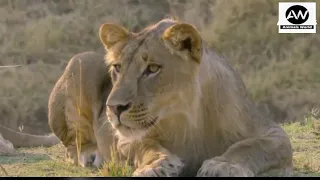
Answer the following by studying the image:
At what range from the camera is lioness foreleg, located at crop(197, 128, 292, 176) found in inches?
147

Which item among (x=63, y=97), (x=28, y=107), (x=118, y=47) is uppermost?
(x=118, y=47)

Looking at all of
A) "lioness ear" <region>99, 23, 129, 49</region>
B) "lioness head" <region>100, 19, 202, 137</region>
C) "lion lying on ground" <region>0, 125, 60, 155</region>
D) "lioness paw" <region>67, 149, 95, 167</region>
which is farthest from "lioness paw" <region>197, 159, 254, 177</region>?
"lion lying on ground" <region>0, 125, 60, 155</region>

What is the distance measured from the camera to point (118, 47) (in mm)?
4102

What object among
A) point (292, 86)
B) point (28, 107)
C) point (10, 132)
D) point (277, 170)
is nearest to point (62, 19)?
point (28, 107)

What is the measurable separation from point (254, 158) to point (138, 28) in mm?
12929

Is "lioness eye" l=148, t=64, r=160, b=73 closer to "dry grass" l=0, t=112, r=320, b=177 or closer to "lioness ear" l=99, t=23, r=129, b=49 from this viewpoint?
"lioness ear" l=99, t=23, r=129, b=49

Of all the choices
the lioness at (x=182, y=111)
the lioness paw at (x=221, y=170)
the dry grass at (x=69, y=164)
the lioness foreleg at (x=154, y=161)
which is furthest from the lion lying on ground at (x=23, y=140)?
the lioness paw at (x=221, y=170)

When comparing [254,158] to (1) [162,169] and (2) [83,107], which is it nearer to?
(1) [162,169]

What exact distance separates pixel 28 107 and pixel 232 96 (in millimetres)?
9917

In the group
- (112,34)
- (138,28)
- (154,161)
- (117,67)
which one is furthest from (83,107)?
(138,28)

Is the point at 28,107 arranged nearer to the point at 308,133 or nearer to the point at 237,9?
the point at 237,9

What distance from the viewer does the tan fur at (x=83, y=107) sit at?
16.3ft

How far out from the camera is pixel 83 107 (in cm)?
503

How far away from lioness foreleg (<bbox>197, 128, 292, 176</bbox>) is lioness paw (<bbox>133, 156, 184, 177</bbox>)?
17 cm
